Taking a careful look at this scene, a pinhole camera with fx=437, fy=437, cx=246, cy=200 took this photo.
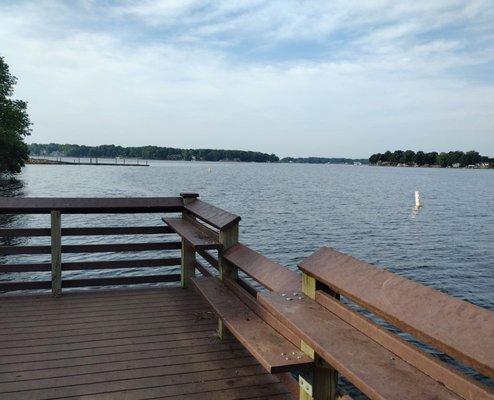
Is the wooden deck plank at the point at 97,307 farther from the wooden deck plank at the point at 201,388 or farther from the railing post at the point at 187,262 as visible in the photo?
the wooden deck plank at the point at 201,388

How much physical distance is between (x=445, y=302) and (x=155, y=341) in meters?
3.58

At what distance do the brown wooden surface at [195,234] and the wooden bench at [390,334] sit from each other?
1.96 metres

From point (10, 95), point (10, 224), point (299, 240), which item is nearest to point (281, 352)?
point (299, 240)

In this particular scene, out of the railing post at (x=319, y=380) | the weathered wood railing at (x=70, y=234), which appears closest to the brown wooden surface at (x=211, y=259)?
the weathered wood railing at (x=70, y=234)

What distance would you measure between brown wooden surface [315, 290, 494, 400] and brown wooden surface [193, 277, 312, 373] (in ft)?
1.35

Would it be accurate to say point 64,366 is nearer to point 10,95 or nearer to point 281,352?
point 281,352

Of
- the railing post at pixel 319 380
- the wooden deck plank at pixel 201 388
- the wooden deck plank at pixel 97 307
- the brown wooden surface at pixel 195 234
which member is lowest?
the wooden deck plank at pixel 97 307

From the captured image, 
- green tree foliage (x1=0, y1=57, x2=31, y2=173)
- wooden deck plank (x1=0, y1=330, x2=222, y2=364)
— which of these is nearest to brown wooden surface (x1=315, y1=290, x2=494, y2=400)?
wooden deck plank (x1=0, y1=330, x2=222, y2=364)

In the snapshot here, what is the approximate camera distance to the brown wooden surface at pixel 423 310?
166 centimetres

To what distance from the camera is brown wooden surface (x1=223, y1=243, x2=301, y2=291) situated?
3379 millimetres

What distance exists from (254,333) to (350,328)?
3.29 ft

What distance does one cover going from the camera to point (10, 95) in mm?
48156

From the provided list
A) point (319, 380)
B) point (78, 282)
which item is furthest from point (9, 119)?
point (319, 380)

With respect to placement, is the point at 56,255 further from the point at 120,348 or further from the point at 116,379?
the point at 116,379
